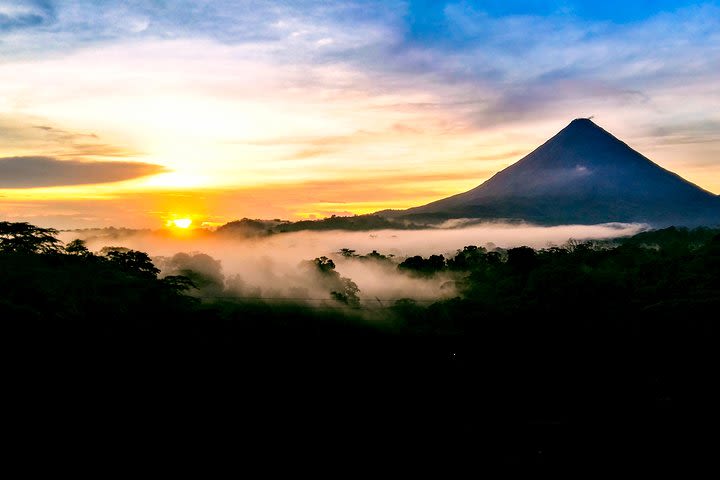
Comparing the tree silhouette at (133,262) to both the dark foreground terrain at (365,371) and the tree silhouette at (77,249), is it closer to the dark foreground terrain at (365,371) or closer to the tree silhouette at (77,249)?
the dark foreground terrain at (365,371)

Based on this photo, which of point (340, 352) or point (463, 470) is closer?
point (463, 470)

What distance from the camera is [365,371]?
3469 cm

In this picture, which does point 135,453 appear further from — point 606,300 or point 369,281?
point 369,281

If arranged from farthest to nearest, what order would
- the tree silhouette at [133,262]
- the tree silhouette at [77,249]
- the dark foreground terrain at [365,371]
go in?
the tree silhouette at [133,262]
the tree silhouette at [77,249]
the dark foreground terrain at [365,371]

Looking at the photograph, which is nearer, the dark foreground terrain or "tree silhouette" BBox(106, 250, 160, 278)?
the dark foreground terrain

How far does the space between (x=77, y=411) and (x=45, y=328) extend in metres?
4.59

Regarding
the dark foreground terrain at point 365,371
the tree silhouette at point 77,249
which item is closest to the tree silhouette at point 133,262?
the dark foreground terrain at point 365,371

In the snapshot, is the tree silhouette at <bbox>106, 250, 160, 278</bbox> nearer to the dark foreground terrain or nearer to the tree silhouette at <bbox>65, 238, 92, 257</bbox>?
the dark foreground terrain

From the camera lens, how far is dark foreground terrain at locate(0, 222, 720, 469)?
2236cm

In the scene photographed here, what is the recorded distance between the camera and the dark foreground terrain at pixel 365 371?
22.4 m

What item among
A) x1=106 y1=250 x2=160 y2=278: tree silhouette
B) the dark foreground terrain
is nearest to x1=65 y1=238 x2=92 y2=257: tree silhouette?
the dark foreground terrain

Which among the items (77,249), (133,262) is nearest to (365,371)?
(133,262)

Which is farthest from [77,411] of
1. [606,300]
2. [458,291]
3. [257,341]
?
[458,291]

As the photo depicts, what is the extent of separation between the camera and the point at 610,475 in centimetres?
1980
